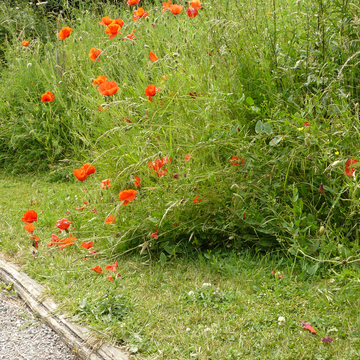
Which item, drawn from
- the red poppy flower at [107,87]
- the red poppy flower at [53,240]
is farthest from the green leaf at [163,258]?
the red poppy flower at [107,87]

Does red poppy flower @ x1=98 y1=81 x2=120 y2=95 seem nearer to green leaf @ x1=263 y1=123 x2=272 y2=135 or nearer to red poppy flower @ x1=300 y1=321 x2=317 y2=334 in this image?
green leaf @ x1=263 y1=123 x2=272 y2=135

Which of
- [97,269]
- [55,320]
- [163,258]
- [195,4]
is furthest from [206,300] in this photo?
[195,4]

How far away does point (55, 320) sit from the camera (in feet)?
7.59

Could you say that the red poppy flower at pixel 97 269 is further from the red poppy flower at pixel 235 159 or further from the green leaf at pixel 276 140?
the green leaf at pixel 276 140

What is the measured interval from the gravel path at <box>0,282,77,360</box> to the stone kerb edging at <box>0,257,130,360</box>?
0.04 m

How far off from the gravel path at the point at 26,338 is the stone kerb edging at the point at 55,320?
4 centimetres

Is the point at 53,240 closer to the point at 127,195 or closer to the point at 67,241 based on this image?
the point at 67,241

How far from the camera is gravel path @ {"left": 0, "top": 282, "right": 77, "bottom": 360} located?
7.14 feet

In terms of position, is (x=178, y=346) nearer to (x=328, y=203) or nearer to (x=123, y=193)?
(x=123, y=193)

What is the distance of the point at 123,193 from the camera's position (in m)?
2.52

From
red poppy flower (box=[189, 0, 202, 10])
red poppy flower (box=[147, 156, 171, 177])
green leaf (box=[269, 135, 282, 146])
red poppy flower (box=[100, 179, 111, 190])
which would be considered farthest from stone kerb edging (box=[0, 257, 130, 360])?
red poppy flower (box=[189, 0, 202, 10])

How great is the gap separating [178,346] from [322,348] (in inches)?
24.7

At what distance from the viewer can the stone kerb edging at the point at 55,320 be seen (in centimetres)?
202

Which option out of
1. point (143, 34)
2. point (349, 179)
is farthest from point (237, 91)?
point (143, 34)
